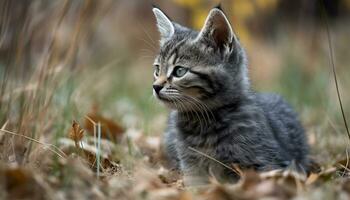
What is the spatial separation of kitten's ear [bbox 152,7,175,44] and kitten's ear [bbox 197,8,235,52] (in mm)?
380

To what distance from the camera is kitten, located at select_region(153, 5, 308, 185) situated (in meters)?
3.97

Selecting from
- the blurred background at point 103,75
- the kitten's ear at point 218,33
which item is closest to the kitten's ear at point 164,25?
the blurred background at point 103,75

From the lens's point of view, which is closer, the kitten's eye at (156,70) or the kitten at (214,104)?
the kitten at (214,104)

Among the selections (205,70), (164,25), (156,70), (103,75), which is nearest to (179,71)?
(205,70)

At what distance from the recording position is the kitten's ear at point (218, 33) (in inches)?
158

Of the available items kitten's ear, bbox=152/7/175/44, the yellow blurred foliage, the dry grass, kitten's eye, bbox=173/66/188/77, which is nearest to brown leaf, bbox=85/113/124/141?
the dry grass

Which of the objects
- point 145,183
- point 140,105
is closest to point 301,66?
point 140,105

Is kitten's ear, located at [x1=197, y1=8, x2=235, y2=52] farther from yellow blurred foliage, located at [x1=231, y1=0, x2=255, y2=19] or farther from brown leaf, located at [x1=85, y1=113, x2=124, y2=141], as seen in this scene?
yellow blurred foliage, located at [x1=231, y1=0, x2=255, y2=19]

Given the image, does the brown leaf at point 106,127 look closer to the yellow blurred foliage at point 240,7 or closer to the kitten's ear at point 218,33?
the kitten's ear at point 218,33

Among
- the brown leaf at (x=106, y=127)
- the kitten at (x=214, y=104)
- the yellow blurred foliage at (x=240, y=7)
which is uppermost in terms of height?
the yellow blurred foliage at (x=240, y=7)

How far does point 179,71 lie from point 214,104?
1.00ft

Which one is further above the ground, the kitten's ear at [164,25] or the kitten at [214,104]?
the kitten's ear at [164,25]

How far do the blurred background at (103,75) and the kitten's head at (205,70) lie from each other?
338 mm

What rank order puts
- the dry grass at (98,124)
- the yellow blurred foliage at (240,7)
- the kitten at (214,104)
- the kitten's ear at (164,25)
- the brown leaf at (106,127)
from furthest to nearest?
1. the yellow blurred foliage at (240,7)
2. the brown leaf at (106,127)
3. the kitten's ear at (164,25)
4. the kitten at (214,104)
5. the dry grass at (98,124)
